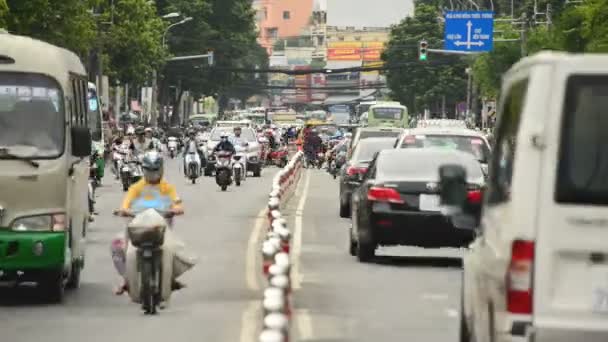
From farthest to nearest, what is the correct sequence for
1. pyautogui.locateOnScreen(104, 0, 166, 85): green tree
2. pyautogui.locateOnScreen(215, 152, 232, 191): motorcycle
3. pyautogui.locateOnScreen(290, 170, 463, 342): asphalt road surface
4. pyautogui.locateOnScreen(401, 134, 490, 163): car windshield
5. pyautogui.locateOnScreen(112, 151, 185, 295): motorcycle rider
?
pyautogui.locateOnScreen(104, 0, 166, 85): green tree, pyautogui.locateOnScreen(215, 152, 232, 191): motorcycle, pyautogui.locateOnScreen(401, 134, 490, 163): car windshield, pyautogui.locateOnScreen(112, 151, 185, 295): motorcycle rider, pyautogui.locateOnScreen(290, 170, 463, 342): asphalt road surface

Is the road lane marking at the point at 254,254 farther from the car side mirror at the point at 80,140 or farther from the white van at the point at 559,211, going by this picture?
the white van at the point at 559,211

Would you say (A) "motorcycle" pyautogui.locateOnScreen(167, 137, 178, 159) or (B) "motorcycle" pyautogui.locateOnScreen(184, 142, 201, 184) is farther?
(A) "motorcycle" pyautogui.locateOnScreen(167, 137, 178, 159)

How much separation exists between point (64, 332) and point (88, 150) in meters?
2.89

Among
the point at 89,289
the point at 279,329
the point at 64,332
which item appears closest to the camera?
the point at 279,329

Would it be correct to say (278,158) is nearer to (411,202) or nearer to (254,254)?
(254,254)

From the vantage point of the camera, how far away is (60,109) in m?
18.9

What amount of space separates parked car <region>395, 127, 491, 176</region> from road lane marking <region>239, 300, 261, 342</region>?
1138cm

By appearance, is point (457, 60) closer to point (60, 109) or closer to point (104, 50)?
point (104, 50)

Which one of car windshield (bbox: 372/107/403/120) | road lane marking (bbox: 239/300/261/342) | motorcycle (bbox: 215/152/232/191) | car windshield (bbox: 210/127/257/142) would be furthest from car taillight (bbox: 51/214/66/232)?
car windshield (bbox: 372/107/403/120)

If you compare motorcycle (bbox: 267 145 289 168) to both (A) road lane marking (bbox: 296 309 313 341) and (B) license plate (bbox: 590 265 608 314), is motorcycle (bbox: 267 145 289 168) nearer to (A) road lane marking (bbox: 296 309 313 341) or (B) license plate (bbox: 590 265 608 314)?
(A) road lane marking (bbox: 296 309 313 341)

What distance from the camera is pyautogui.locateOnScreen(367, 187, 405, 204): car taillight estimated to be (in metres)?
23.3

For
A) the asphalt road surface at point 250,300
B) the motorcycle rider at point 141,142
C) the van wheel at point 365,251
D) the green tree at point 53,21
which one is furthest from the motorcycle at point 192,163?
the van wheel at point 365,251

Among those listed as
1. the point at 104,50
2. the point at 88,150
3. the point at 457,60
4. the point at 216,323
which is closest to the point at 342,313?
the point at 216,323

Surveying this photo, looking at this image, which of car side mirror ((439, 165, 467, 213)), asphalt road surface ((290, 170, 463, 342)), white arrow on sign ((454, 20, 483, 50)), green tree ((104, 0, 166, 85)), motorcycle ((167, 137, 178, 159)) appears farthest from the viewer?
green tree ((104, 0, 166, 85))
